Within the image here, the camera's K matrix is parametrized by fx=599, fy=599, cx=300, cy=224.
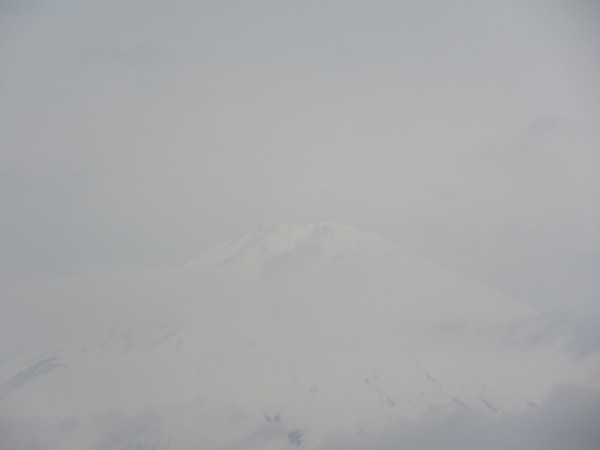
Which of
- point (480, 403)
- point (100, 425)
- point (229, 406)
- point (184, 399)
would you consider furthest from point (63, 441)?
point (480, 403)

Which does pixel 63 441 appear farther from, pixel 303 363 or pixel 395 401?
pixel 395 401

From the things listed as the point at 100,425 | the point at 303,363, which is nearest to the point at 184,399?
the point at 100,425

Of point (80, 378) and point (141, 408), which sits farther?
point (80, 378)

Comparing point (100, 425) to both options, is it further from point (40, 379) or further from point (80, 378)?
point (40, 379)

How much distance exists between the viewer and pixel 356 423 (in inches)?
5960

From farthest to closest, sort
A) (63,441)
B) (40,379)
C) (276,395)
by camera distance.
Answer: (40,379)
(276,395)
(63,441)

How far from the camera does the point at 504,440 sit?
157000 millimetres

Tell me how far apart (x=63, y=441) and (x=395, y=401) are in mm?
83177

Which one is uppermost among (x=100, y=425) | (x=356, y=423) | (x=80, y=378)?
(x=80, y=378)

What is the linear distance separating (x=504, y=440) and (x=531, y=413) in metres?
10.9

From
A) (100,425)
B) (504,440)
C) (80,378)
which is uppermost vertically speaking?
(80,378)

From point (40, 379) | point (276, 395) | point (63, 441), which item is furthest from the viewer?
point (40, 379)

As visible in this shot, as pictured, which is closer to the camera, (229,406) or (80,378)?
(229,406)

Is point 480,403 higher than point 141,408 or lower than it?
lower
